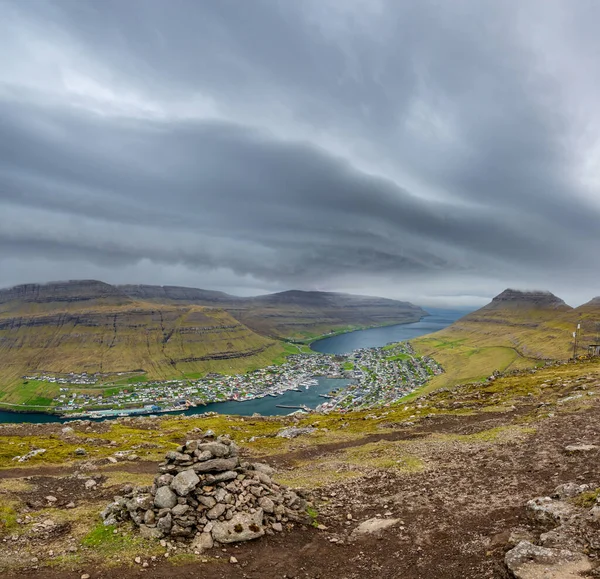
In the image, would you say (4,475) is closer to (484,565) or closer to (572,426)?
(484,565)

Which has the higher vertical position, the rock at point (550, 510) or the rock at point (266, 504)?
the rock at point (550, 510)

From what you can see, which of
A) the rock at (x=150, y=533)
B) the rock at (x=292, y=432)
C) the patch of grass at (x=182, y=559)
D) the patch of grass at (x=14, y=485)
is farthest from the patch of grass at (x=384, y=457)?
the patch of grass at (x=14, y=485)

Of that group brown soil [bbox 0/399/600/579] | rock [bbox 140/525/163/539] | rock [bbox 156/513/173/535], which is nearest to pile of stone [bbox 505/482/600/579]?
brown soil [bbox 0/399/600/579]

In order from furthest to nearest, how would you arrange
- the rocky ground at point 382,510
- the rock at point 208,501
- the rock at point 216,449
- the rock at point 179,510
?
the rock at point 216,449 < the rock at point 208,501 < the rock at point 179,510 < the rocky ground at point 382,510

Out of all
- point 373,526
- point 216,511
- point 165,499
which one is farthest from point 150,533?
point 373,526

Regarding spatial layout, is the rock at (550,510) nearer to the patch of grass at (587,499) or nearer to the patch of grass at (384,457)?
the patch of grass at (587,499)
